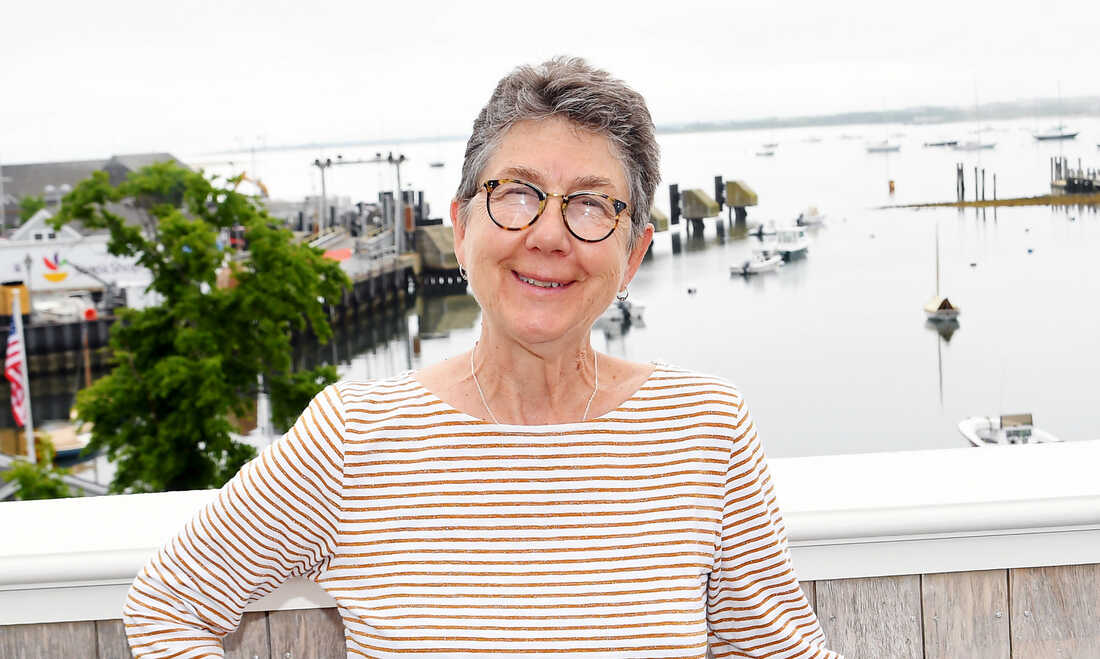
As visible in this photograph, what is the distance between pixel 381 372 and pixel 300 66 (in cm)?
594

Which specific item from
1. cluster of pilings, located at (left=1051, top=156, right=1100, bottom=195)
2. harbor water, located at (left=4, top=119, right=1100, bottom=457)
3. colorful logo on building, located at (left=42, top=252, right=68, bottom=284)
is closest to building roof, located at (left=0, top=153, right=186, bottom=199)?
harbor water, located at (left=4, top=119, right=1100, bottom=457)

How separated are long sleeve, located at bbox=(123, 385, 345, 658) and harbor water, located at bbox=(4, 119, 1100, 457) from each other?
13989 millimetres

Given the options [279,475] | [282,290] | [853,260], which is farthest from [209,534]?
[853,260]

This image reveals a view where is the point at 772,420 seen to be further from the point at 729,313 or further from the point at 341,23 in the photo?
the point at 341,23

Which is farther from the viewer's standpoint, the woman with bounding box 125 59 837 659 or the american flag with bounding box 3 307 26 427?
the american flag with bounding box 3 307 26 427

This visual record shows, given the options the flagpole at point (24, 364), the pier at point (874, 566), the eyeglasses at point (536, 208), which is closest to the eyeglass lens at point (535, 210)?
the eyeglasses at point (536, 208)

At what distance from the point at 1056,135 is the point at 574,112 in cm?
1211

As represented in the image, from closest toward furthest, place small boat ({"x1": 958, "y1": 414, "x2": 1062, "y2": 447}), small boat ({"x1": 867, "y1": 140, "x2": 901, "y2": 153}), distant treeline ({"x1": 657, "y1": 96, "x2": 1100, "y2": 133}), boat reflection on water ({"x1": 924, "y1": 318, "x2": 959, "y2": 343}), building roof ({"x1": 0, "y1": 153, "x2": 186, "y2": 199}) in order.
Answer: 1. small boat ({"x1": 958, "y1": 414, "x2": 1062, "y2": 447})
2. distant treeline ({"x1": 657, "y1": 96, "x2": 1100, "y2": 133})
3. small boat ({"x1": 867, "y1": 140, "x2": 901, "y2": 153})
4. building roof ({"x1": 0, "y1": 153, "x2": 186, "y2": 199})
5. boat reflection on water ({"x1": 924, "y1": 318, "x2": 959, "y2": 343})

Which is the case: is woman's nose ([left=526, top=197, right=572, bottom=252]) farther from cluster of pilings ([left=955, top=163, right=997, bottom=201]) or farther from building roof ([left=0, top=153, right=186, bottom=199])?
building roof ([left=0, top=153, right=186, bottom=199])

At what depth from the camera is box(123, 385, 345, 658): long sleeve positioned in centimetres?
81

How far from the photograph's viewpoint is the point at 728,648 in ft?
2.96

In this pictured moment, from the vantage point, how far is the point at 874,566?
0.99 m

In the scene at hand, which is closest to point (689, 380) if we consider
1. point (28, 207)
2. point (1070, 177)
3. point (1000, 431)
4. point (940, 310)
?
point (1070, 177)

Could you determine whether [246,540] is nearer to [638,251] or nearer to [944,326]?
[638,251]
